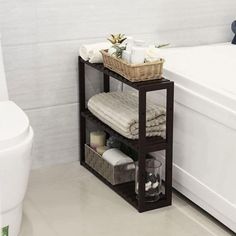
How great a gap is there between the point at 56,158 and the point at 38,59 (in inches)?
21.5

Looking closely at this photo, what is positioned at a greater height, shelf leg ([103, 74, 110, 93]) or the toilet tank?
the toilet tank

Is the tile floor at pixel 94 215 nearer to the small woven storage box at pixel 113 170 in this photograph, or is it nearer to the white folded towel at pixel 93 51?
the small woven storage box at pixel 113 170

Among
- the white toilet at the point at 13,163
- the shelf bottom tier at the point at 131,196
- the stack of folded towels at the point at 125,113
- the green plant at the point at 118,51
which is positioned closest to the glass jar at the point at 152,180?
the shelf bottom tier at the point at 131,196

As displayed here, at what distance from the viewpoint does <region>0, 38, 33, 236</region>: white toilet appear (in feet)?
7.28

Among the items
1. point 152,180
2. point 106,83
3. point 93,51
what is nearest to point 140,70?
point 93,51

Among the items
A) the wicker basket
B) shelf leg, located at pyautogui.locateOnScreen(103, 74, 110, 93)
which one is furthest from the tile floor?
the wicker basket

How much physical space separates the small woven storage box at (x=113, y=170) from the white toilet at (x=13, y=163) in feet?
1.92

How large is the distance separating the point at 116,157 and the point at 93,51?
20.5 inches

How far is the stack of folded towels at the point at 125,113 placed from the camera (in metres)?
2.73

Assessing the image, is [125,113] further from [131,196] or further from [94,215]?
[94,215]

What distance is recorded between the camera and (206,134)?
8.47ft

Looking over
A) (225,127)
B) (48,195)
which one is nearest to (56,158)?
(48,195)

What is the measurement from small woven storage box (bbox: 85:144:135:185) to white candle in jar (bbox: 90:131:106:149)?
0.17 feet

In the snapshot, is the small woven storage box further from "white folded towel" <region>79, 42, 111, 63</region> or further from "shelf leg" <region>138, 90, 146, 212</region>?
"white folded towel" <region>79, 42, 111, 63</region>
